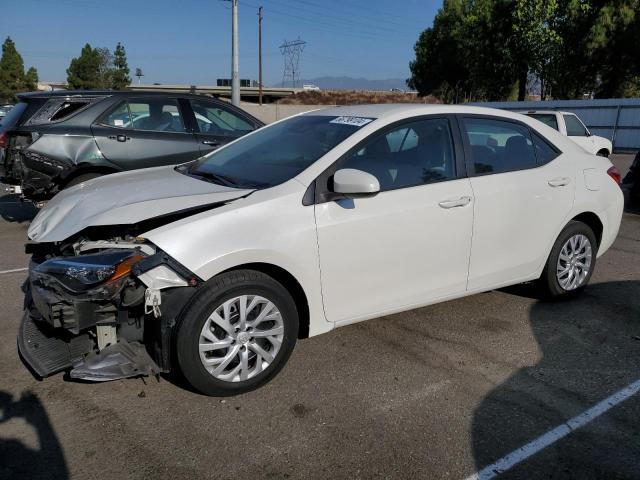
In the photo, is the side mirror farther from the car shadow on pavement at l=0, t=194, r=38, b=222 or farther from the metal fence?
the metal fence

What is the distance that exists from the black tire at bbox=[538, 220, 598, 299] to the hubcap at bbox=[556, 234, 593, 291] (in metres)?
0.03

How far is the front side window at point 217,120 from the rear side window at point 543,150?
4.40 metres

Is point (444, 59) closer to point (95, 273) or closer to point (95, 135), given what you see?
point (95, 135)

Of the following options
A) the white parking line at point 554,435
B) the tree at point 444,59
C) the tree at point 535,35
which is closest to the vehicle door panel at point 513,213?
the white parking line at point 554,435

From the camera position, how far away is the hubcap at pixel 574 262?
15.3 feet

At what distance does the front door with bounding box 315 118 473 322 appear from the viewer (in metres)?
3.40

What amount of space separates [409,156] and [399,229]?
573 millimetres

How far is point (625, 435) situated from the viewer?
2.91 m

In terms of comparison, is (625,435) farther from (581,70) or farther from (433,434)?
(581,70)

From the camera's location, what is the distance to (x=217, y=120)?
25.2ft

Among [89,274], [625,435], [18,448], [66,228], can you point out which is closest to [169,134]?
[66,228]

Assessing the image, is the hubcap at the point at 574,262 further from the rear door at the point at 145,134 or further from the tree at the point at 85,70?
the tree at the point at 85,70

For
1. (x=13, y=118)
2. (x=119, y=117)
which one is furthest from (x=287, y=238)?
(x=13, y=118)

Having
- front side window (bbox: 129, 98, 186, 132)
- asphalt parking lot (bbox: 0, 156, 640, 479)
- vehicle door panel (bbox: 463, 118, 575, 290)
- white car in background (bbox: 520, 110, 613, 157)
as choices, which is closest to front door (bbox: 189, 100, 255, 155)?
front side window (bbox: 129, 98, 186, 132)
